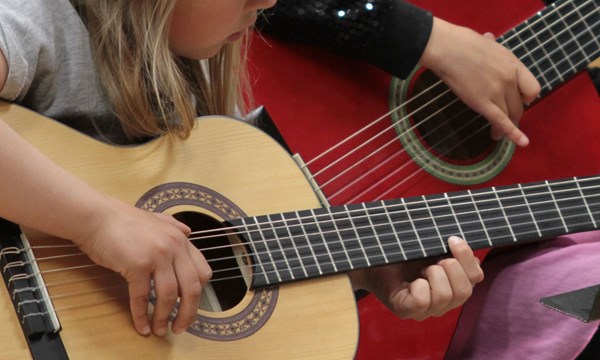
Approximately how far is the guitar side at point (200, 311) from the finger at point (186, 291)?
0.03 meters

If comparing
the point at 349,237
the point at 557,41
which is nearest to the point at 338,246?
the point at 349,237

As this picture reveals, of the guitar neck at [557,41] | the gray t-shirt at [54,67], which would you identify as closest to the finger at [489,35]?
the guitar neck at [557,41]

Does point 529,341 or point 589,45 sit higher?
point 589,45

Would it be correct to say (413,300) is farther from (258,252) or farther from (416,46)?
(416,46)

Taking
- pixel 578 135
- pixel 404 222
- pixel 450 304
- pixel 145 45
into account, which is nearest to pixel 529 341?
pixel 450 304

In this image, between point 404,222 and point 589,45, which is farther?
point 589,45

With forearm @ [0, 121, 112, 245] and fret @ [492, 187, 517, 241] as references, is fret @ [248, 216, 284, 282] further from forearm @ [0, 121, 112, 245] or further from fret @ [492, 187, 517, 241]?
fret @ [492, 187, 517, 241]

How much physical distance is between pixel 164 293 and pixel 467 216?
453 mm

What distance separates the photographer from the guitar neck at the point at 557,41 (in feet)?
4.57

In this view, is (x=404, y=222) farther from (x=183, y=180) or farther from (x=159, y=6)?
(x=159, y=6)

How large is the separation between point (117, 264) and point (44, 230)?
0.27ft

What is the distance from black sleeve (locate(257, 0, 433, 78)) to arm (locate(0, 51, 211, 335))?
47 cm

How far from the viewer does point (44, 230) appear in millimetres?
891

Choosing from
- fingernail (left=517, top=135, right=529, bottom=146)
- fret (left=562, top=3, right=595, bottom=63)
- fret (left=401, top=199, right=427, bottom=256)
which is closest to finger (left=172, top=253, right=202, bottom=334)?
fret (left=401, top=199, right=427, bottom=256)
